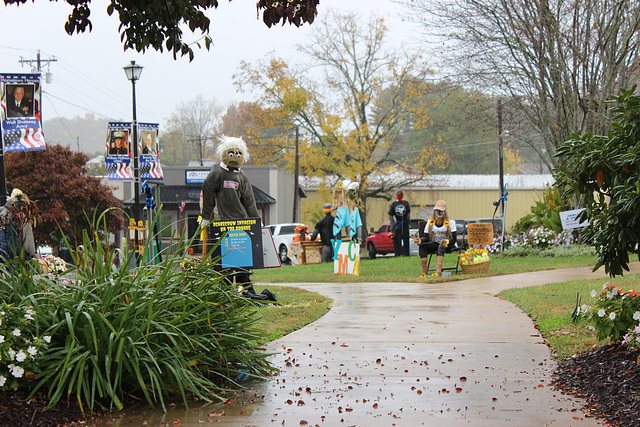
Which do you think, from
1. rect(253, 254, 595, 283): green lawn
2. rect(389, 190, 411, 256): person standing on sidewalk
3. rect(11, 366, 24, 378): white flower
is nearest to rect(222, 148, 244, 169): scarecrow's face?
rect(253, 254, 595, 283): green lawn

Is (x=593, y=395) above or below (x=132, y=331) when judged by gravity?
below

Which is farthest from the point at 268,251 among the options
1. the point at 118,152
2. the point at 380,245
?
the point at 380,245

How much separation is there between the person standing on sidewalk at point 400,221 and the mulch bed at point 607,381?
16.5 m

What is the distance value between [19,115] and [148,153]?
29.7 feet

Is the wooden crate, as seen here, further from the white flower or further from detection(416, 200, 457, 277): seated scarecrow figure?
the white flower

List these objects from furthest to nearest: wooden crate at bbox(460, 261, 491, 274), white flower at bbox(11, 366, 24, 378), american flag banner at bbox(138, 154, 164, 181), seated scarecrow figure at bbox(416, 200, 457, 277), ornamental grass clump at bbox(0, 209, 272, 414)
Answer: american flag banner at bbox(138, 154, 164, 181) → wooden crate at bbox(460, 261, 491, 274) → seated scarecrow figure at bbox(416, 200, 457, 277) → ornamental grass clump at bbox(0, 209, 272, 414) → white flower at bbox(11, 366, 24, 378)

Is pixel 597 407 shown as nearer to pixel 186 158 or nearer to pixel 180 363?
pixel 180 363

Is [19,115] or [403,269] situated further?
[403,269]

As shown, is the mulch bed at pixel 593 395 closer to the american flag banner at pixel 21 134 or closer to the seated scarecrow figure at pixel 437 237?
the seated scarecrow figure at pixel 437 237

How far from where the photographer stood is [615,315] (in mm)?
5289

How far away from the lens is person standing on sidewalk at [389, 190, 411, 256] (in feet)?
72.9

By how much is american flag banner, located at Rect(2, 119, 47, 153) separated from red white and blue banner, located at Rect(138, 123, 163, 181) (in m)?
8.38

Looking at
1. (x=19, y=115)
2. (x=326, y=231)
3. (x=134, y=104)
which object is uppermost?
(x=134, y=104)

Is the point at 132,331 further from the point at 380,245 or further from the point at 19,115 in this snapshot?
the point at 380,245
